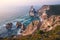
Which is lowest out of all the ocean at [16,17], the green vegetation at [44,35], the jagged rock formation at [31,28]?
the green vegetation at [44,35]

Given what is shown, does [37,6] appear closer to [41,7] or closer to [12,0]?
[41,7]

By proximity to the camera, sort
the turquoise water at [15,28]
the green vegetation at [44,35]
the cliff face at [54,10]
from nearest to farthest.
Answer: the green vegetation at [44,35], the turquoise water at [15,28], the cliff face at [54,10]

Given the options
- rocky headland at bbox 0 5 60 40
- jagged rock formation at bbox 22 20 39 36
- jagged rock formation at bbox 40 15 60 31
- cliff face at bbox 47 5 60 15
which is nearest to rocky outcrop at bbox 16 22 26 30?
rocky headland at bbox 0 5 60 40

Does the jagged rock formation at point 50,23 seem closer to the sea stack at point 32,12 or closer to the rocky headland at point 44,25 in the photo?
the rocky headland at point 44,25

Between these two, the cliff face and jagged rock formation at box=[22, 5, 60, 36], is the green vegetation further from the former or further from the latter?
the cliff face

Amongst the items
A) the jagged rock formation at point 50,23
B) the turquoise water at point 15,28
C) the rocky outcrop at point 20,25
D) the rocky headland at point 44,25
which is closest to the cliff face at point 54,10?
the rocky headland at point 44,25

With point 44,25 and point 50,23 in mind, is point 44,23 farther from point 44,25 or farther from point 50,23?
point 50,23

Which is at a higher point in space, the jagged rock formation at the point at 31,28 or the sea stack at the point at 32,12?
the sea stack at the point at 32,12

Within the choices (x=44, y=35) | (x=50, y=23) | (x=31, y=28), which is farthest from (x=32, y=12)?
(x=44, y=35)

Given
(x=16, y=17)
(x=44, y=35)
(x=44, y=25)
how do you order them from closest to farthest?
1. (x=44, y=35)
2. (x=44, y=25)
3. (x=16, y=17)

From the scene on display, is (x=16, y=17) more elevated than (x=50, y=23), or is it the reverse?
(x=16, y=17)

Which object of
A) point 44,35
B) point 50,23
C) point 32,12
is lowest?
point 44,35

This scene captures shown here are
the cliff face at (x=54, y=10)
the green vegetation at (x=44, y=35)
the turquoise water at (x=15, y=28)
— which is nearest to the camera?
the green vegetation at (x=44, y=35)
